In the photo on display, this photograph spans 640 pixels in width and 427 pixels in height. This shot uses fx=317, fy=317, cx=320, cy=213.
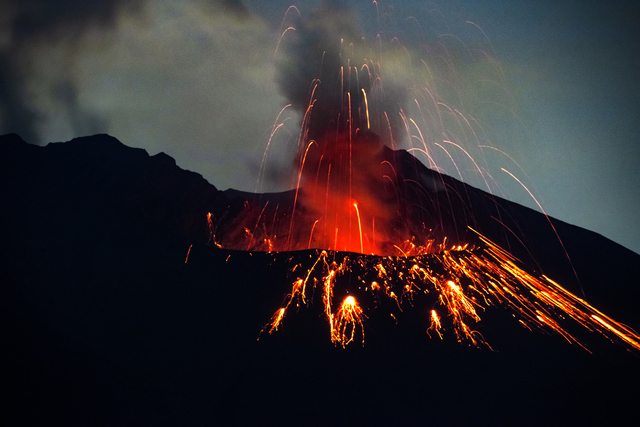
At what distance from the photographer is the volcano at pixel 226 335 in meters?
13.4

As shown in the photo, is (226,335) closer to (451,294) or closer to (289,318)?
(289,318)

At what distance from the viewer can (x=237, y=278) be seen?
20969mm

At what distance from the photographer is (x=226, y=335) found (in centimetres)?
1720

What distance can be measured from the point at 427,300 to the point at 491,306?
11.3ft

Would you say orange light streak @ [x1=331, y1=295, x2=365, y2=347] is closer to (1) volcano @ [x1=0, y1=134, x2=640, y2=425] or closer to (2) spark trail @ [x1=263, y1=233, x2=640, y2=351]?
(2) spark trail @ [x1=263, y1=233, x2=640, y2=351]

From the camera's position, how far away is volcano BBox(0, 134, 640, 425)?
13438 millimetres

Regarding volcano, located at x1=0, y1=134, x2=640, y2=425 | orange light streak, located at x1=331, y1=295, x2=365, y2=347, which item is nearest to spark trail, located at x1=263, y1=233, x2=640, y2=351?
orange light streak, located at x1=331, y1=295, x2=365, y2=347

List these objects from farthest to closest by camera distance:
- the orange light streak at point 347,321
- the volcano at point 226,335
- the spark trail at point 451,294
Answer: the spark trail at point 451,294, the orange light streak at point 347,321, the volcano at point 226,335

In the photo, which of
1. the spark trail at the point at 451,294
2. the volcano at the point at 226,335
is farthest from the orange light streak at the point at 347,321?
the volcano at the point at 226,335

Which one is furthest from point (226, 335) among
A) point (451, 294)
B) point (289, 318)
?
point (451, 294)

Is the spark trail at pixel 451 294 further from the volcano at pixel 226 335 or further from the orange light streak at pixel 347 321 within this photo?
the volcano at pixel 226 335

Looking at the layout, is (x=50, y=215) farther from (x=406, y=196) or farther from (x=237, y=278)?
(x=406, y=196)

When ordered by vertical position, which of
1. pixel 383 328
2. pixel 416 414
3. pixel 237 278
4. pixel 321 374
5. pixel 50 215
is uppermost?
pixel 50 215

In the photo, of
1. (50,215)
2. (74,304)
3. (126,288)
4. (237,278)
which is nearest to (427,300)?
(237,278)
